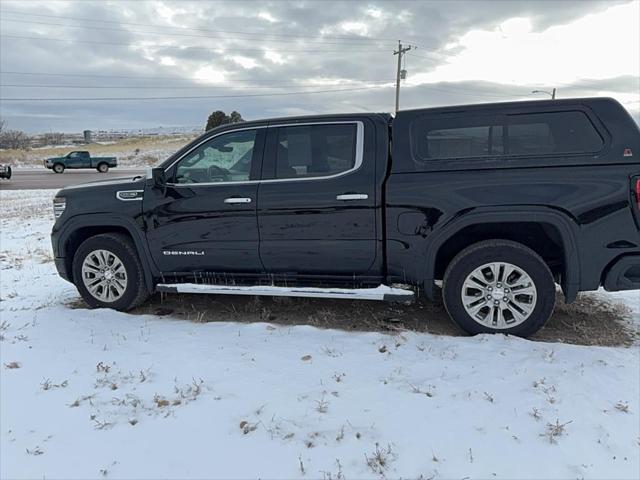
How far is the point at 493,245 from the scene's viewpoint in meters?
3.98

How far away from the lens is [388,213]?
163 inches

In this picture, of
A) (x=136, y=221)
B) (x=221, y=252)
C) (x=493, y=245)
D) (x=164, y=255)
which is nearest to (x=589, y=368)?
(x=493, y=245)

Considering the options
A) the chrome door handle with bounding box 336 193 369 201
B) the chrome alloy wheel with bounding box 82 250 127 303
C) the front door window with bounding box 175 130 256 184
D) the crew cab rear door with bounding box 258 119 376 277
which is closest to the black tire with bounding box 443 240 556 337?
the crew cab rear door with bounding box 258 119 376 277

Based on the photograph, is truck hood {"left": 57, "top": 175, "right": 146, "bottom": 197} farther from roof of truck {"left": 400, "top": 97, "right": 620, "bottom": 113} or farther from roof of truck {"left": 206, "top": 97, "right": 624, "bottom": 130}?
roof of truck {"left": 400, "top": 97, "right": 620, "bottom": 113}

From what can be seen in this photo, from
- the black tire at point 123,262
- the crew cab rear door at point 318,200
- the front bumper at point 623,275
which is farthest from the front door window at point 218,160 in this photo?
the front bumper at point 623,275

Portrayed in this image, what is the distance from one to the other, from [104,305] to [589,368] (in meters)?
4.37

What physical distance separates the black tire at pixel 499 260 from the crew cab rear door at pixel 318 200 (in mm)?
728

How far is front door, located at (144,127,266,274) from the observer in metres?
4.52

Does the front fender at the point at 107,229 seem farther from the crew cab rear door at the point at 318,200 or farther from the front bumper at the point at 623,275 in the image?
the front bumper at the point at 623,275

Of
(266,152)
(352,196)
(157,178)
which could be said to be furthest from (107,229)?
(352,196)

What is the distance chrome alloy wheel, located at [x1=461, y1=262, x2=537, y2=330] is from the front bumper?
0.56 metres

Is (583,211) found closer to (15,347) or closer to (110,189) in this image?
(110,189)

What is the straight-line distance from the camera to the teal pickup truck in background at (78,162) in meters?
34.4

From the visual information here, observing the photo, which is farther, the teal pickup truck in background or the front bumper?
the teal pickup truck in background
